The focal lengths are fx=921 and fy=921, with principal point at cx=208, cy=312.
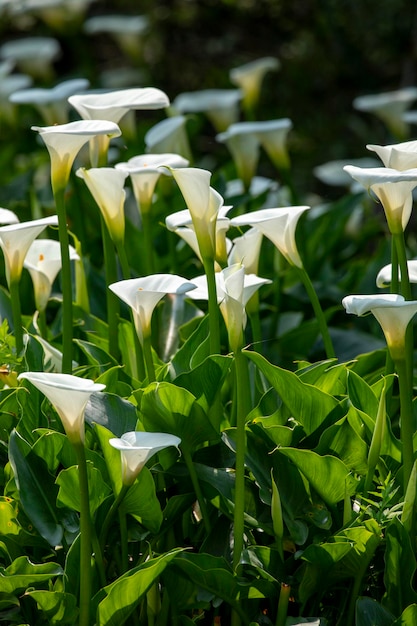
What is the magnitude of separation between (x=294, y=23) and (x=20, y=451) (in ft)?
14.2

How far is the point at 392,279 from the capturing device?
148cm

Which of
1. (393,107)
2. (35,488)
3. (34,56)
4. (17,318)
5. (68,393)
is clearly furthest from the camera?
(34,56)

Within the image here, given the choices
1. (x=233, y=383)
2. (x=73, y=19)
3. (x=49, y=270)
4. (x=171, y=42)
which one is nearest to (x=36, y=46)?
(x=73, y=19)

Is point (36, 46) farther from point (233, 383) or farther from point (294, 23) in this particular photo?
point (233, 383)

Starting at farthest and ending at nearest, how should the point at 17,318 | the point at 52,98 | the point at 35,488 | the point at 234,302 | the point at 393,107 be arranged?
the point at 393,107
the point at 52,98
the point at 17,318
the point at 35,488
the point at 234,302

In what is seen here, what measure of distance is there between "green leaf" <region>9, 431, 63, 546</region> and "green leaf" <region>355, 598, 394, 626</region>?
43 cm

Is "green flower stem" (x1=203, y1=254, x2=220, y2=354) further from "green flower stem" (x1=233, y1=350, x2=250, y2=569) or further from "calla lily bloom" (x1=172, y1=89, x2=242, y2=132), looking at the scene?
"calla lily bloom" (x1=172, y1=89, x2=242, y2=132)

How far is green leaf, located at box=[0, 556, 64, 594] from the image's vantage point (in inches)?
48.8

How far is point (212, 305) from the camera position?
1379 mm

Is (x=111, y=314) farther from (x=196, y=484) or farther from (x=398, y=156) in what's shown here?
(x=398, y=156)

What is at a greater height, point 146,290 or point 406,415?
point 146,290

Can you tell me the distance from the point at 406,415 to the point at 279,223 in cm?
39

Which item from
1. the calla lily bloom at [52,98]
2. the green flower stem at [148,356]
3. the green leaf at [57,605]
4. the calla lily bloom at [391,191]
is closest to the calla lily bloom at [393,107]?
the calla lily bloom at [52,98]

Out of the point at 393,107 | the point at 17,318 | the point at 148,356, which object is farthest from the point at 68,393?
the point at 393,107
